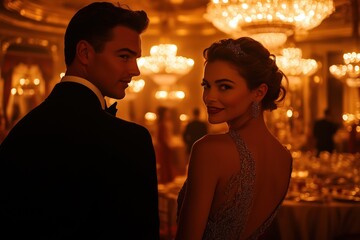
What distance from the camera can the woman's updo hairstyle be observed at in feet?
5.59

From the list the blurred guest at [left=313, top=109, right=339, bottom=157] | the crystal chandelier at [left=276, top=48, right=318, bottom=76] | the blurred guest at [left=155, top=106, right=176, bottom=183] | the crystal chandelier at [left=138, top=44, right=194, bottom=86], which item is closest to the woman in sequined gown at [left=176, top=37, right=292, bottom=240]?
the crystal chandelier at [left=276, top=48, right=318, bottom=76]

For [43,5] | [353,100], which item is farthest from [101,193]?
[353,100]

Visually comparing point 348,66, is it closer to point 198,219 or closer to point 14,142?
point 198,219

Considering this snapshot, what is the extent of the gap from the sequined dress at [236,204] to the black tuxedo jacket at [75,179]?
0.54 metres

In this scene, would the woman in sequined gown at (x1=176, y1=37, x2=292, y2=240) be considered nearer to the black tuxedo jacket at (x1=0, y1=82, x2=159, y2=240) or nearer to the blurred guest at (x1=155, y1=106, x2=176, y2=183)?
the black tuxedo jacket at (x1=0, y1=82, x2=159, y2=240)

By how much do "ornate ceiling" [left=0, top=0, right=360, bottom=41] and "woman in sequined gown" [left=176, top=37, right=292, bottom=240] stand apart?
5655 millimetres

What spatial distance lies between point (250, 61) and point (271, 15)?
2784mm

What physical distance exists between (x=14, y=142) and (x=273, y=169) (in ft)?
3.18

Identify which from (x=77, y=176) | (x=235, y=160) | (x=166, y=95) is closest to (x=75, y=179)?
(x=77, y=176)

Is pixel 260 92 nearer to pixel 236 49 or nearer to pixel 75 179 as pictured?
pixel 236 49

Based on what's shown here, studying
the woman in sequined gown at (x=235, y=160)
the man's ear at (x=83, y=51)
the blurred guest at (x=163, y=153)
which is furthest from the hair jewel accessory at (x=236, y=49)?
the blurred guest at (x=163, y=153)

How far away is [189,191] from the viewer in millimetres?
1610

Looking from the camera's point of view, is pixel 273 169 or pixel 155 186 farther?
pixel 273 169

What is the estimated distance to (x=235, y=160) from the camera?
5.37 feet
